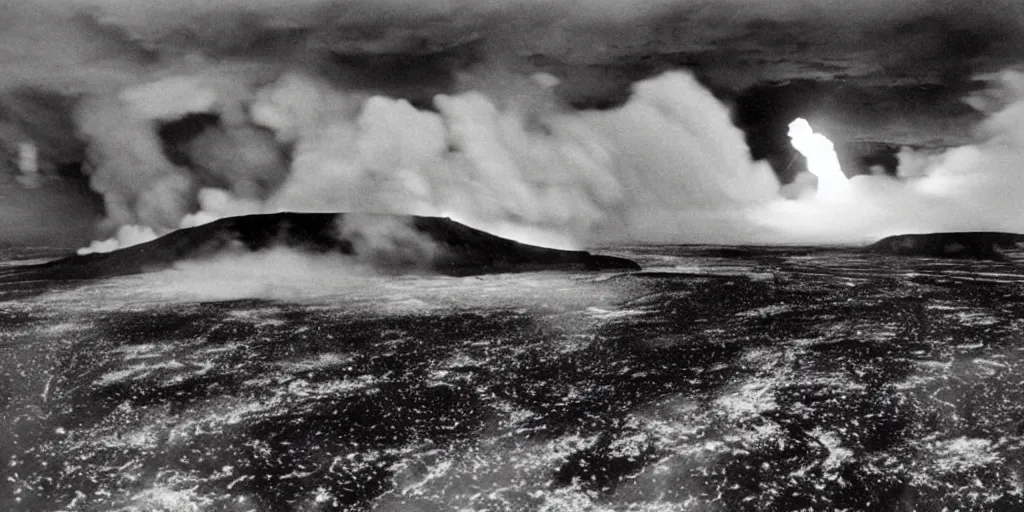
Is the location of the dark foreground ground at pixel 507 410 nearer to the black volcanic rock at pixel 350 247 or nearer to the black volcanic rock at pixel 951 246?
the black volcanic rock at pixel 350 247

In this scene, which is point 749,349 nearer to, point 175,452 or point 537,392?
point 537,392

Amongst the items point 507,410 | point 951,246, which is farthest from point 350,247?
point 951,246

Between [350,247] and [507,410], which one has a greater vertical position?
[350,247]

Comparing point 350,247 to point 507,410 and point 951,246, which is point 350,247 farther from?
point 951,246

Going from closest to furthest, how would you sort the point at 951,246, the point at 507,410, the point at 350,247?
the point at 507,410
the point at 350,247
the point at 951,246

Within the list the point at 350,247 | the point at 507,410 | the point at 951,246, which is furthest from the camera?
the point at 951,246

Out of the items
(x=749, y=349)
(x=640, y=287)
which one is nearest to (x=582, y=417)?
(x=749, y=349)
